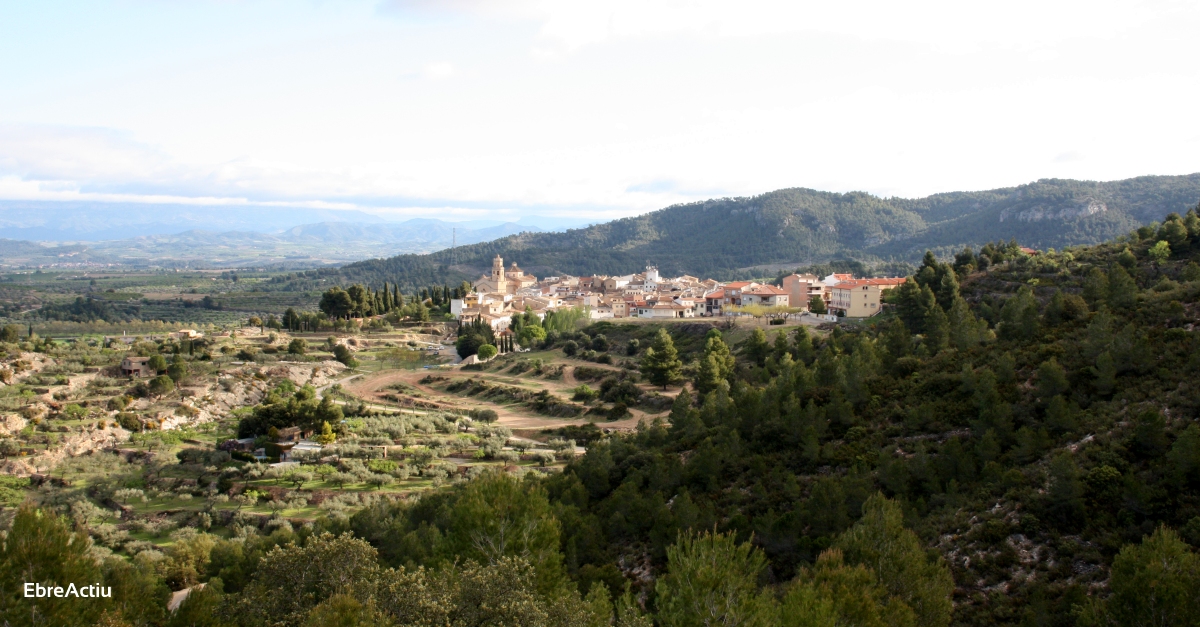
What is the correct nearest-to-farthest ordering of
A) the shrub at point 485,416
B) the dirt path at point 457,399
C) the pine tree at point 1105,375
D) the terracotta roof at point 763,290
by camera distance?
1. the pine tree at point 1105,375
2. the dirt path at point 457,399
3. the shrub at point 485,416
4. the terracotta roof at point 763,290

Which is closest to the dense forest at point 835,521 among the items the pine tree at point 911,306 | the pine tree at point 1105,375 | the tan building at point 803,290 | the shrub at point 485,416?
the pine tree at point 1105,375

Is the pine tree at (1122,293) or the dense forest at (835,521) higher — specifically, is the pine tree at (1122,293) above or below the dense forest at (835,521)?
above

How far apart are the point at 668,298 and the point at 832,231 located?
10463cm

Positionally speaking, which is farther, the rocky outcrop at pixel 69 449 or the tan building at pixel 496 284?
the tan building at pixel 496 284

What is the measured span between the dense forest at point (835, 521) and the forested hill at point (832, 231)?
111620 millimetres

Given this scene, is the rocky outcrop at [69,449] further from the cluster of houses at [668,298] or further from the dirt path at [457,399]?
the cluster of houses at [668,298]

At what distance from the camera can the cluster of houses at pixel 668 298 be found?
57656mm

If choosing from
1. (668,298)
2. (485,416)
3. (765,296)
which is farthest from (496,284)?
(485,416)

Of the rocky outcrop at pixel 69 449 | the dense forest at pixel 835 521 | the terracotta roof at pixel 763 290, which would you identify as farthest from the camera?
the terracotta roof at pixel 763 290

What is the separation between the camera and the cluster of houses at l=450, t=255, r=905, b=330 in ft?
189

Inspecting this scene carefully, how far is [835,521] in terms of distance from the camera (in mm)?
18188

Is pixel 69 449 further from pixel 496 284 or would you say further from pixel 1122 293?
pixel 496 284


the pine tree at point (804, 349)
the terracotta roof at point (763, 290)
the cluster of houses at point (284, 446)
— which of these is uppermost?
the terracotta roof at point (763, 290)

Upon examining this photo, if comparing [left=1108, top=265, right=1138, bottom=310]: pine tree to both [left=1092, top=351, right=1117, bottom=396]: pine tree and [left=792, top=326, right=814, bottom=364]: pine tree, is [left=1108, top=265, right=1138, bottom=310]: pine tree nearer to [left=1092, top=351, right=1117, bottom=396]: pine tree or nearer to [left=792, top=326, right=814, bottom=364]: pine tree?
[left=1092, top=351, right=1117, bottom=396]: pine tree
